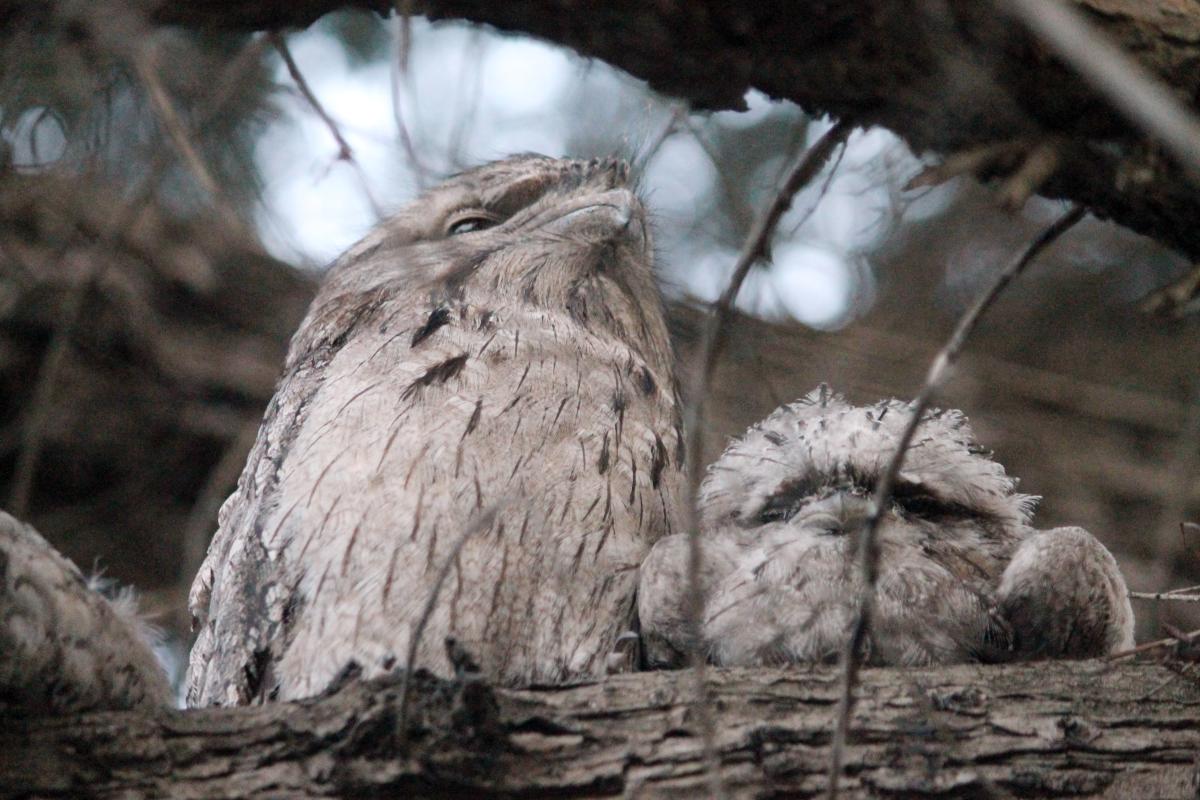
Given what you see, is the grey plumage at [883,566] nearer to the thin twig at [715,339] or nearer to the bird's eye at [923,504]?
the bird's eye at [923,504]

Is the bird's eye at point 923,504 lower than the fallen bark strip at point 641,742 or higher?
higher

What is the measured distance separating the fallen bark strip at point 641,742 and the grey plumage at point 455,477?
26 cm

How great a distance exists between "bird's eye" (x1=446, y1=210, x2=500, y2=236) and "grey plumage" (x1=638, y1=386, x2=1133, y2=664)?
50.0 inches

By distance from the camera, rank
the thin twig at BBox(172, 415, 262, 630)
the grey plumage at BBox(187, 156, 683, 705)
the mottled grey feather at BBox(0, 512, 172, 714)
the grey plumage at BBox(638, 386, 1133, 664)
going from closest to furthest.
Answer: the mottled grey feather at BBox(0, 512, 172, 714)
the grey plumage at BBox(638, 386, 1133, 664)
the grey plumage at BBox(187, 156, 683, 705)
the thin twig at BBox(172, 415, 262, 630)

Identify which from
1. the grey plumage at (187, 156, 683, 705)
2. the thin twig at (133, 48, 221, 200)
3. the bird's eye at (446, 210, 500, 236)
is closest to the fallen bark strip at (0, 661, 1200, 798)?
the grey plumage at (187, 156, 683, 705)

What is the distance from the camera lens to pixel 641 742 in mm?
2213

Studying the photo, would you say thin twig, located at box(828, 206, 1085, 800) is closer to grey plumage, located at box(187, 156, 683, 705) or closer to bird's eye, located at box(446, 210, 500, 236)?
grey plumage, located at box(187, 156, 683, 705)

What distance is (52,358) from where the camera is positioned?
2359 millimetres

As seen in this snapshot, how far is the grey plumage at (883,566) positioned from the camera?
248 centimetres

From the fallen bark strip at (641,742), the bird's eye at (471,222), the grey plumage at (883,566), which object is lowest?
the fallen bark strip at (641,742)

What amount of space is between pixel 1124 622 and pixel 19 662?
205cm

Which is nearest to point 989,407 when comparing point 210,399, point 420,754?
point 210,399

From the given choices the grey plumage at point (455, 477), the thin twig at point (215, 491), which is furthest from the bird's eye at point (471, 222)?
the thin twig at point (215, 491)

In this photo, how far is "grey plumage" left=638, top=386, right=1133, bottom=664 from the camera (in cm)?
248
